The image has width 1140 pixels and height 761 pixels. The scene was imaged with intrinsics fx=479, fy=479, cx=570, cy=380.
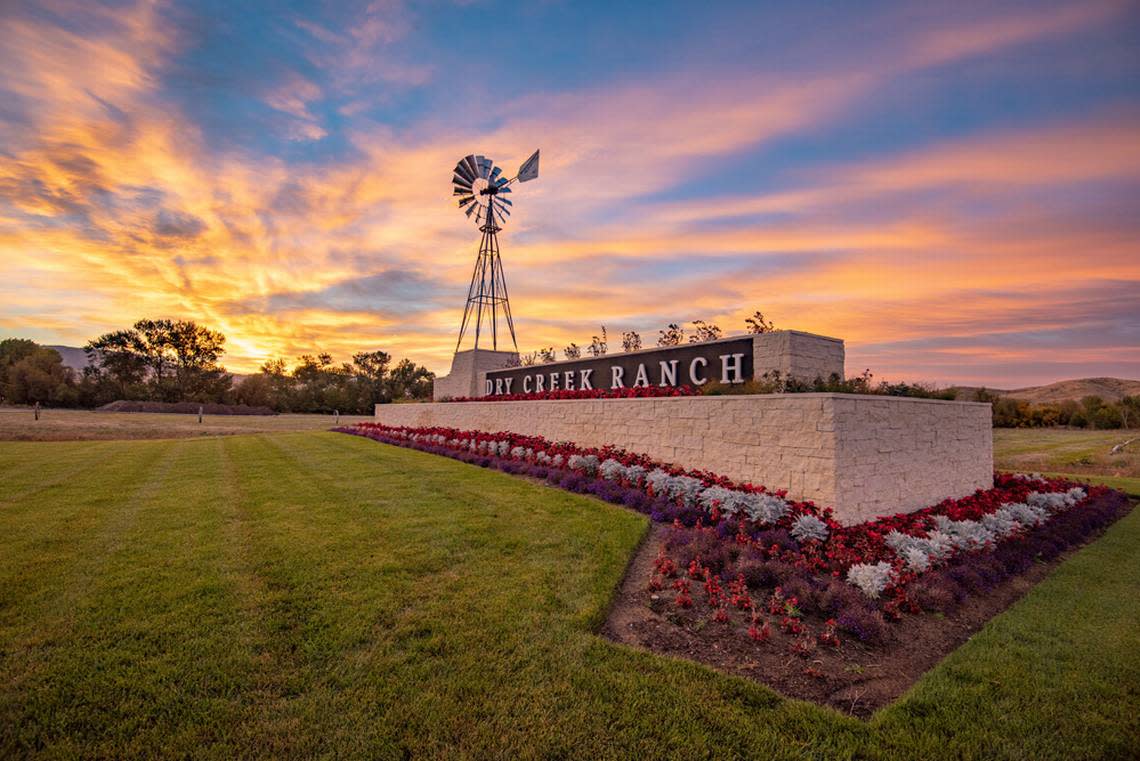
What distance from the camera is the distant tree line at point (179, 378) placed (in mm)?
52906

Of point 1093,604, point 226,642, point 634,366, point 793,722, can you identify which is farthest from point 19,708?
point 634,366

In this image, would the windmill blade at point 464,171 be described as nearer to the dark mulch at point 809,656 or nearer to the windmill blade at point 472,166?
the windmill blade at point 472,166

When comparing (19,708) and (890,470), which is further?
(890,470)

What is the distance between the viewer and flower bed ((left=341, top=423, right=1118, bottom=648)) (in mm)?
4742

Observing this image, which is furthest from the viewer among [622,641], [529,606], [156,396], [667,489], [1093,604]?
[156,396]

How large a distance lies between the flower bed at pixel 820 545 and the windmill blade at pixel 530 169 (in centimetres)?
1619

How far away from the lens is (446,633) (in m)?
3.96

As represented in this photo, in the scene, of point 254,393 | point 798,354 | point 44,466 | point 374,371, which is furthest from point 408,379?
point 798,354

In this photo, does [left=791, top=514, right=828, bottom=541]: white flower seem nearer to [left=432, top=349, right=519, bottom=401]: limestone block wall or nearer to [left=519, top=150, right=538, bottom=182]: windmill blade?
[left=432, top=349, right=519, bottom=401]: limestone block wall

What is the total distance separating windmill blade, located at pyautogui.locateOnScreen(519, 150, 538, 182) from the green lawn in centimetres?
1874

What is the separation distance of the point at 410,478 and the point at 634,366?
20.8 feet

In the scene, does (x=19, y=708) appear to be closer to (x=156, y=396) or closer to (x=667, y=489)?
(x=667, y=489)

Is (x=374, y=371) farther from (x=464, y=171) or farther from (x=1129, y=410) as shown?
(x=1129, y=410)

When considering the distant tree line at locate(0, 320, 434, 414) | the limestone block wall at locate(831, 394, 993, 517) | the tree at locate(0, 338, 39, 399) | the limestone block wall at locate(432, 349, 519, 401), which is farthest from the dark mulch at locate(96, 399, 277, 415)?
the limestone block wall at locate(831, 394, 993, 517)
